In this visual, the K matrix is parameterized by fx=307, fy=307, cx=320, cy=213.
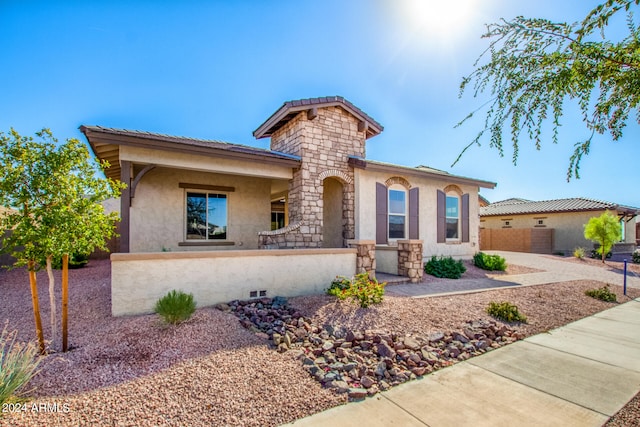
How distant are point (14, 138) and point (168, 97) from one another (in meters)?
8.27

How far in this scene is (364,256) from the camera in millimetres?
8305

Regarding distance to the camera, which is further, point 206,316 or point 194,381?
point 206,316

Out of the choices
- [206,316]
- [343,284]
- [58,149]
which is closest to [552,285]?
[343,284]

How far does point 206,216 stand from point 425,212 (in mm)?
8370

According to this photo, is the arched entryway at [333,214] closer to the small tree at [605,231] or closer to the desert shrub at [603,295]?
the desert shrub at [603,295]

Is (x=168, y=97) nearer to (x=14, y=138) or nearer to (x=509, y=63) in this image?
(x=14, y=138)

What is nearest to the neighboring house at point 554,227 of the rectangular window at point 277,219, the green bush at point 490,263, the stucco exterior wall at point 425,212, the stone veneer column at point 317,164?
the stucco exterior wall at point 425,212

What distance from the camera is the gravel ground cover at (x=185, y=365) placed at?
2.95 meters

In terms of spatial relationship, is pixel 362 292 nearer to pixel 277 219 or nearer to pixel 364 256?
pixel 364 256

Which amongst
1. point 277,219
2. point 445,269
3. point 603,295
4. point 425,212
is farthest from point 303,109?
point 603,295

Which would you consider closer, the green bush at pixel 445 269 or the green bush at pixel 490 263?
the green bush at pixel 445 269

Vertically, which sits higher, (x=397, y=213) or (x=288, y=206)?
(x=288, y=206)

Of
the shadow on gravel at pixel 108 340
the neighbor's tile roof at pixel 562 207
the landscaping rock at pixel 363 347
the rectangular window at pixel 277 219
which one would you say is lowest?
the landscaping rock at pixel 363 347

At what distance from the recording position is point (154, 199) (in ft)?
32.5
